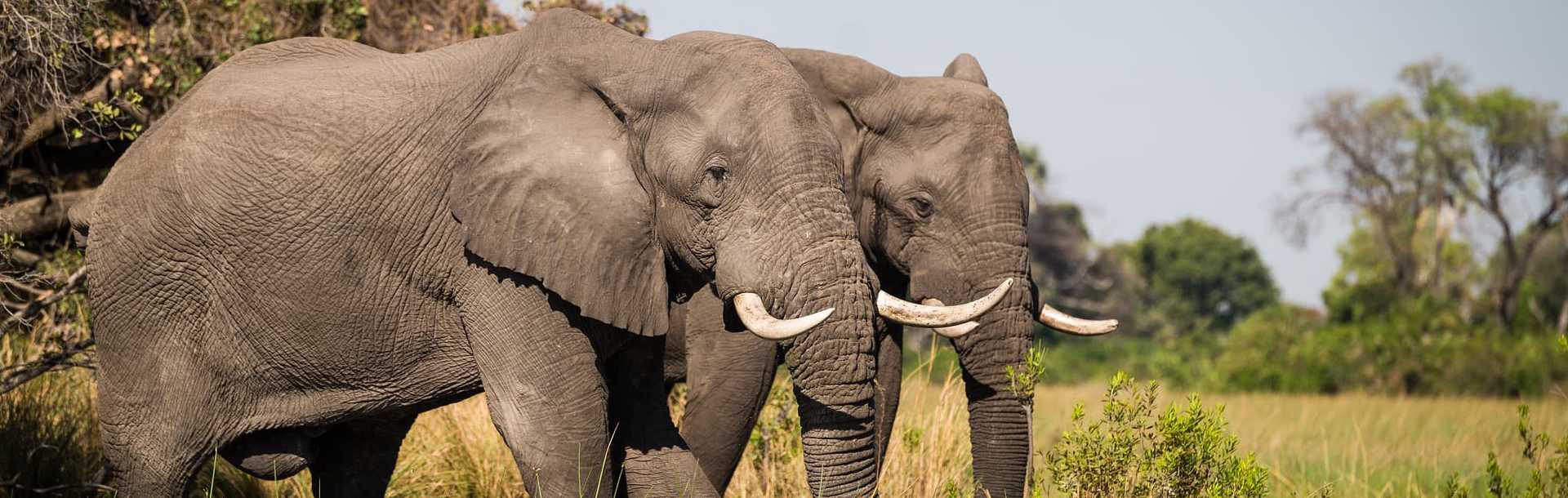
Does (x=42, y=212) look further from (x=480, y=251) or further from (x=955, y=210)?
(x=955, y=210)

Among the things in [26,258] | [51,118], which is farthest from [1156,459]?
[26,258]

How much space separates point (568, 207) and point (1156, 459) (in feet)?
6.88

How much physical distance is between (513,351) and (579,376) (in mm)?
210

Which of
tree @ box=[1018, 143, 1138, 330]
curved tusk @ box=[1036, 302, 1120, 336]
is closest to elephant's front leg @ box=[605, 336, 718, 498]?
curved tusk @ box=[1036, 302, 1120, 336]

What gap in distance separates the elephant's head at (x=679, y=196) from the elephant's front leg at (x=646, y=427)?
671 mm

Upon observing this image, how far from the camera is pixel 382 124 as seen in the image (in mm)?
5207

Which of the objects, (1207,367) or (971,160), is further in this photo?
(1207,367)

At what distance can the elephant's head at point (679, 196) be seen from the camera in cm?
468

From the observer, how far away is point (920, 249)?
23.4 ft

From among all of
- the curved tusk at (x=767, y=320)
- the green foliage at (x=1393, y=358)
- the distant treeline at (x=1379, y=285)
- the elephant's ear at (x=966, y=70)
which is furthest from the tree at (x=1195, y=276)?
the curved tusk at (x=767, y=320)

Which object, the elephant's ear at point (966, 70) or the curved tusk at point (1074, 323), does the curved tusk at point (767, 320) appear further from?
the elephant's ear at point (966, 70)

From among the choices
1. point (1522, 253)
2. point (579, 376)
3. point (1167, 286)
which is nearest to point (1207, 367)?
point (1522, 253)

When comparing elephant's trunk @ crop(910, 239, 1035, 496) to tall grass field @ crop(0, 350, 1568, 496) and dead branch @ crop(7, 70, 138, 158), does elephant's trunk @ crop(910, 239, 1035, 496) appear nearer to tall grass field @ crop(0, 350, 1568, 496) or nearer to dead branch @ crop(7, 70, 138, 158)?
tall grass field @ crop(0, 350, 1568, 496)

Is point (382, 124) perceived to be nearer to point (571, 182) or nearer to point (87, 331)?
point (571, 182)
